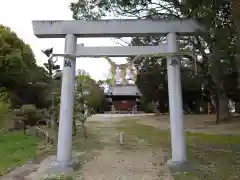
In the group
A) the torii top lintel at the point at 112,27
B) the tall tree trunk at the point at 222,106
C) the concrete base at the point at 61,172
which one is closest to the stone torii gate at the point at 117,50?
the torii top lintel at the point at 112,27

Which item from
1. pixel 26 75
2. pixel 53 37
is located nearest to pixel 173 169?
pixel 53 37

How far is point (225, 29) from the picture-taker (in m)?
6.55

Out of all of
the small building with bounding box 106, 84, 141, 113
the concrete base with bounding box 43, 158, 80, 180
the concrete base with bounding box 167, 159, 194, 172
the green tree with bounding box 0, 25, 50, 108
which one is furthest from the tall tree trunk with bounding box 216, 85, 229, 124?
the small building with bounding box 106, 84, 141, 113

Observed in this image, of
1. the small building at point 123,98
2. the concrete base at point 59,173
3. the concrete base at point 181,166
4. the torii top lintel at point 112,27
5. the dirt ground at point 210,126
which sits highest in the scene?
the small building at point 123,98

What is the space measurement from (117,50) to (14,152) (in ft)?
15.9

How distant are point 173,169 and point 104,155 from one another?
256 centimetres

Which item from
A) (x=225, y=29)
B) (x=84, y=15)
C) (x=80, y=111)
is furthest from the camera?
(x=80, y=111)

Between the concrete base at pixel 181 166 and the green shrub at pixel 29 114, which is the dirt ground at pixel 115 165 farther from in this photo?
the green shrub at pixel 29 114

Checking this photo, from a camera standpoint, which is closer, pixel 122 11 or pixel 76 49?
pixel 76 49

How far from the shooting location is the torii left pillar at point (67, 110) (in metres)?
6.95

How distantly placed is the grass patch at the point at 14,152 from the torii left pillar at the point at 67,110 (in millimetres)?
1370

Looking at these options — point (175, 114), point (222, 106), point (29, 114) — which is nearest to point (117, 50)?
point (175, 114)

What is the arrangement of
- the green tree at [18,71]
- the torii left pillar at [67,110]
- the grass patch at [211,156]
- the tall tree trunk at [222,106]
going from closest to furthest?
1. the grass patch at [211,156]
2. the torii left pillar at [67,110]
3. the tall tree trunk at [222,106]
4. the green tree at [18,71]

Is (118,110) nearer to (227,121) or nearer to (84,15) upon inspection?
(227,121)
